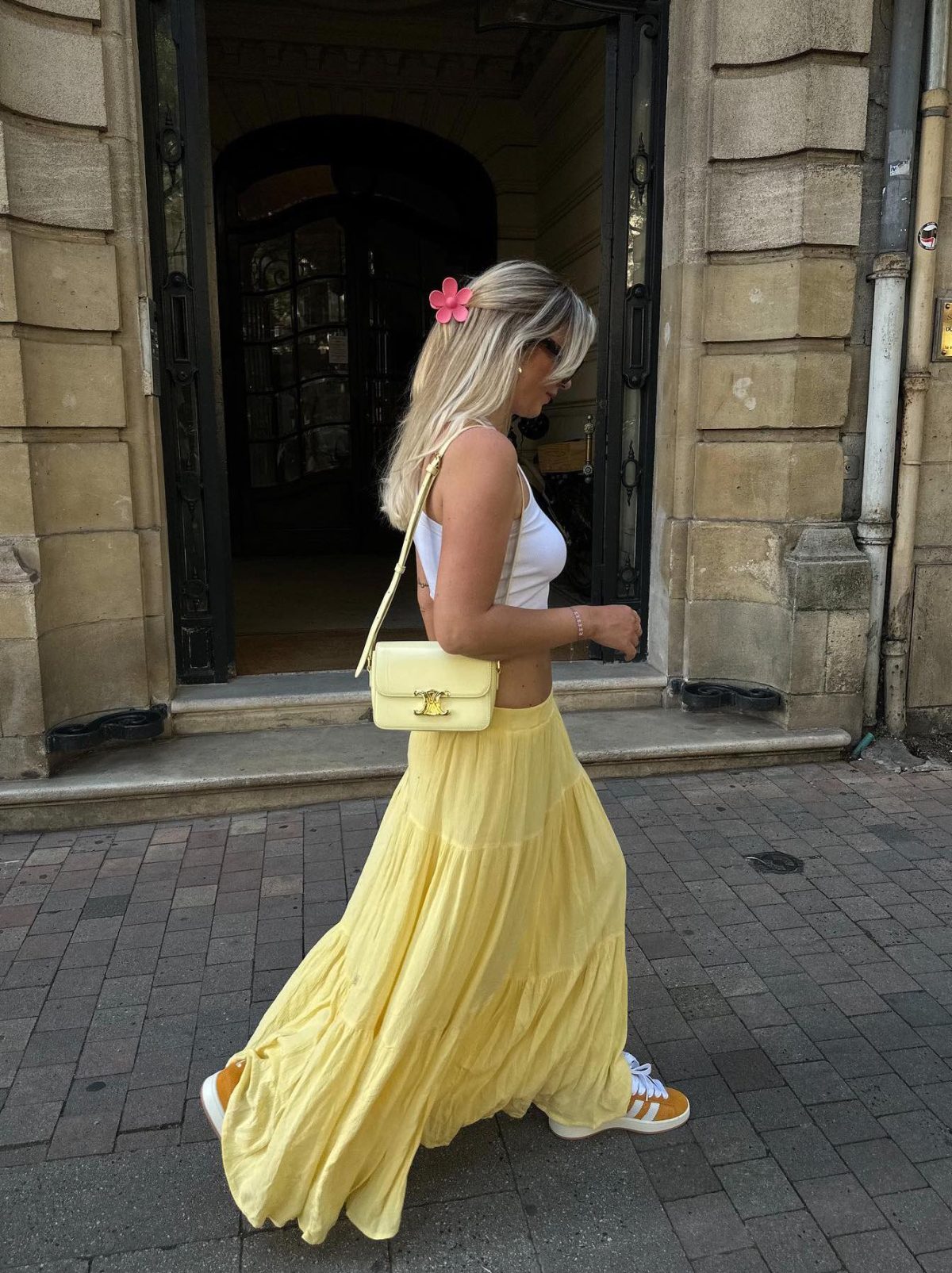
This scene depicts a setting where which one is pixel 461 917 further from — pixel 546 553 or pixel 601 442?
pixel 601 442

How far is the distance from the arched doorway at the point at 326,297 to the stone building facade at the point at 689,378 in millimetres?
5098

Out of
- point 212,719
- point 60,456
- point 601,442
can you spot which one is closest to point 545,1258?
point 212,719

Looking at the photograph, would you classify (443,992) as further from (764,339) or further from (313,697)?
(764,339)

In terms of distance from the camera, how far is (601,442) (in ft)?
19.1

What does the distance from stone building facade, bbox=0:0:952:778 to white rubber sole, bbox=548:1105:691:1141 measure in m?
3.19

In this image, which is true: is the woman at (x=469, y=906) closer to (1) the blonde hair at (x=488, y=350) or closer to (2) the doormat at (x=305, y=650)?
(1) the blonde hair at (x=488, y=350)

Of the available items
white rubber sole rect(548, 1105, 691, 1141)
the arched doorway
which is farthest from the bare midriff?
the arched doorway

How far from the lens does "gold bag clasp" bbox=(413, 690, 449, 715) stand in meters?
2.04

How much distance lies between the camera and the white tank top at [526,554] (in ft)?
6.76

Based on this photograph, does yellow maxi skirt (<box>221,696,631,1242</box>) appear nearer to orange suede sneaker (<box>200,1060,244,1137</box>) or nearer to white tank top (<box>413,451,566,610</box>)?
orange suede sneaker (<box>200,1060,244,1137</box>)

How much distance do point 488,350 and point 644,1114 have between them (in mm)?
1924

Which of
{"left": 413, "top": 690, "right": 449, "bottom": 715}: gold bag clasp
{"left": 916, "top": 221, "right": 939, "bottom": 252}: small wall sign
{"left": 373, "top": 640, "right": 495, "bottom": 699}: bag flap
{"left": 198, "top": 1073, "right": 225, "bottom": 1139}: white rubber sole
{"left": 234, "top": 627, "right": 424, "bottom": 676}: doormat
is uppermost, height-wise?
{"left": 916, "top": 221, "right": 939, "bottom": 252}: small wall sign

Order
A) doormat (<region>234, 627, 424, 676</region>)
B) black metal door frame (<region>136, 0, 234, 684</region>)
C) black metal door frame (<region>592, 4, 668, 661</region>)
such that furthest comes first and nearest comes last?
doormat (<region>234, 627, 424, 676</region>) → black metal door frame (<region>592, 4, 668, 661</region>) → black metal door frame (<region>136, 0, 234, 684</region>)

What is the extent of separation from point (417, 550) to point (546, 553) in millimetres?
308
